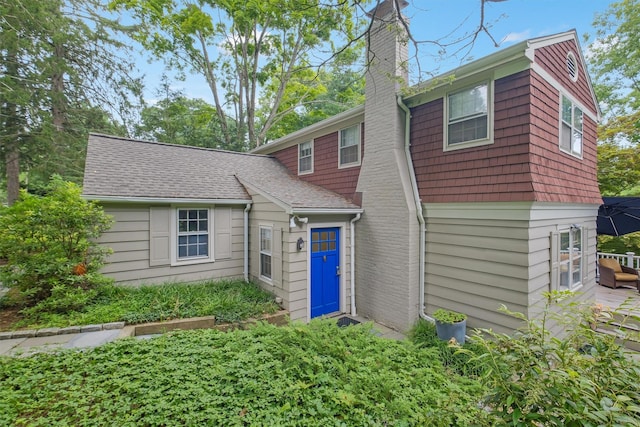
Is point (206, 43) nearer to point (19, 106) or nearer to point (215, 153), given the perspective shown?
point (19, 106)

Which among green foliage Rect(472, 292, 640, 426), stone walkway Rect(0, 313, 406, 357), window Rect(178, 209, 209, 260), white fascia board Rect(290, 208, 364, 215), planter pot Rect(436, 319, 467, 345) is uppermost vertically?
white fascia board Rect(290, 208, 364, 215)

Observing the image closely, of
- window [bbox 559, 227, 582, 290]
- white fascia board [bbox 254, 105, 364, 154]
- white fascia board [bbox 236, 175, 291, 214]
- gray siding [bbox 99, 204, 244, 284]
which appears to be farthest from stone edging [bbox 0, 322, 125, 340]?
window [bbox 559, 227, 582, 290]

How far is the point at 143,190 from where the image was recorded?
21.7 feet

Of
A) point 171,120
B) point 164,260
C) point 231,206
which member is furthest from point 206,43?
point 164,260

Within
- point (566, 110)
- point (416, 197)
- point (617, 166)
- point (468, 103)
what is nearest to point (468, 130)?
point (468, 103)

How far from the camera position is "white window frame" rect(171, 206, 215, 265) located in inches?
274

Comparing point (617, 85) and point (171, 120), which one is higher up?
point (617, 85)

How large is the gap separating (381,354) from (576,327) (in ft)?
7.78

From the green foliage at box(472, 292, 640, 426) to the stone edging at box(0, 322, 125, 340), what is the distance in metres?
5.70

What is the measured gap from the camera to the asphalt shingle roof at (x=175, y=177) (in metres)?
6.51

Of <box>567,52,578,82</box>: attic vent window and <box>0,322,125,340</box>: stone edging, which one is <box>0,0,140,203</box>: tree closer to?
<box>0,322,125,340</box>: stone edging

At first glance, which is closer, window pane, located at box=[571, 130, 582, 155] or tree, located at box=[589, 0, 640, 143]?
window pane, located at box=[571, 130, 582, 155]

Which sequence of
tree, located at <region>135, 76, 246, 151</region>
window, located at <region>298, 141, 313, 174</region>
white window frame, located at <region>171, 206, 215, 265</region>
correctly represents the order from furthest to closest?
tree, located at <region>135, 76, 246, 151</region> → window, located at <region>298, 141, 313, 174</region> → white window frame, located at <region>171, 206, 215, 265</region>

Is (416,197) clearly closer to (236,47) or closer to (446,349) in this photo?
(446,349)
